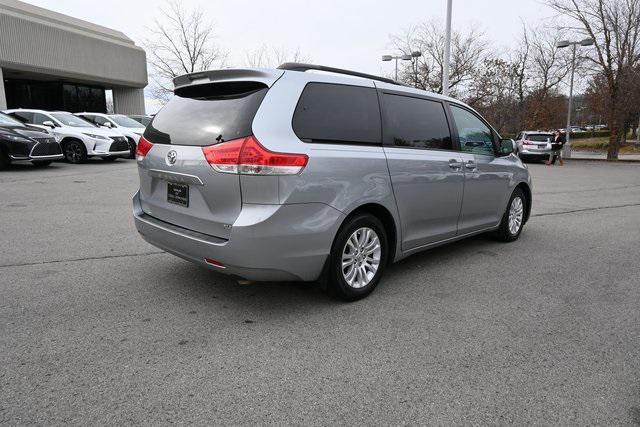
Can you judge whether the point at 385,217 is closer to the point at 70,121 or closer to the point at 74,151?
the point at 74,151

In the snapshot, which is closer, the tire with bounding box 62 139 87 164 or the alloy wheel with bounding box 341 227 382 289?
the alloy wheel with bounding box 341 227 382 289

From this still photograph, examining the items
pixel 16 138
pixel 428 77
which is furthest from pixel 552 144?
pixel 16 138

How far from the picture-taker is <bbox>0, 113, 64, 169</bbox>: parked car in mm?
12250

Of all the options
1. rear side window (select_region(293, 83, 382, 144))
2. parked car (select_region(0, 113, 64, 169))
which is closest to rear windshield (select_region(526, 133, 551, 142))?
parked car (select_region(0, 113, 64, 169))

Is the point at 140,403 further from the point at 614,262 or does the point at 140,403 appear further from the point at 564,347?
the point at 614,262

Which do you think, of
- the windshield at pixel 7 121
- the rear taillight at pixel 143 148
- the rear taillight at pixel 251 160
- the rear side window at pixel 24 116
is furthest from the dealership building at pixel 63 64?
the rear taillight at pixel 251 160

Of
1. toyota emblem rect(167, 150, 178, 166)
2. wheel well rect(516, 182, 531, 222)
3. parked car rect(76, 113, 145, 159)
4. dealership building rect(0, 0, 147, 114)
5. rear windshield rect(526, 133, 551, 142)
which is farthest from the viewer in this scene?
dealership building rect(0, 0, 147, 114)

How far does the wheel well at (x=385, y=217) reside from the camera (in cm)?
383

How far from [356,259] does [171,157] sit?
5.51 feet

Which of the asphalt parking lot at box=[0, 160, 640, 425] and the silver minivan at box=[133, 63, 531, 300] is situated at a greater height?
the silver minivan at box=[133, 63, 531, 300]

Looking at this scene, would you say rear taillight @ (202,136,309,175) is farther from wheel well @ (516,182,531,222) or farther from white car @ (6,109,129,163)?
white car @ (6,109,129,163)

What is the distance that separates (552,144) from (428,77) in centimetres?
1195

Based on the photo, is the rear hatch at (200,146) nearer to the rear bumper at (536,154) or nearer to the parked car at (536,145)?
the parked car at (536,145)

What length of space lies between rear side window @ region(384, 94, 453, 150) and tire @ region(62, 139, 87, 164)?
13.6 metres
